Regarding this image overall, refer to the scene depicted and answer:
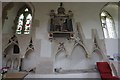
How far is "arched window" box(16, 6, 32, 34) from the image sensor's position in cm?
556

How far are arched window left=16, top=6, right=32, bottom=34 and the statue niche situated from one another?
93 centimetres

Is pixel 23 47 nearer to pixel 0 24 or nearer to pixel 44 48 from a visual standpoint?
pixel 44 48

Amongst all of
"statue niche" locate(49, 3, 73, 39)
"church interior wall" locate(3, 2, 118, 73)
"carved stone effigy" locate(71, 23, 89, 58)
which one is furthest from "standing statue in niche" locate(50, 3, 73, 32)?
"carved stone effigy" locate(71, 23, 89, 58)

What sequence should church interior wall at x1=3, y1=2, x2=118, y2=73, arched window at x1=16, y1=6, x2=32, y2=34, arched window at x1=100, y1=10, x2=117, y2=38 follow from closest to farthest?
church interior wall at x1=3, y1=2, x2=118, y2=73 → arched window at x1=16, y1=6, x2=32, y2=34 → arched window at x1=100, y1=10, x2=117, y2=38

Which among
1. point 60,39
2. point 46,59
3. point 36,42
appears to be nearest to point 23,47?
point 36,42

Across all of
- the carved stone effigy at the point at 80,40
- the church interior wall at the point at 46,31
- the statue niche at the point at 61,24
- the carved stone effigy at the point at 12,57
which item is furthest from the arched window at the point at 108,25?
the carved stone effigy at the point at 12,57

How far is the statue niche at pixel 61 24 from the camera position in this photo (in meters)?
5.09

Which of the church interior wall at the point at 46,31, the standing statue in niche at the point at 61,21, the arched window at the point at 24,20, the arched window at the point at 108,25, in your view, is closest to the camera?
the church interior wall at the point at 46,31

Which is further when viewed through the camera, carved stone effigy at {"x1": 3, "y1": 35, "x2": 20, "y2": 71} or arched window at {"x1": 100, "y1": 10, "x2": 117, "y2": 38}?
arched window at {"x1": 100, "y1": 10, "x2": 117, "y2": 38}

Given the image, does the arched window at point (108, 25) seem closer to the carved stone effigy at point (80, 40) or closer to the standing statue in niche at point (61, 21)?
the carved stone effigy at point (80, 40)

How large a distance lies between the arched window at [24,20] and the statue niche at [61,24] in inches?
36.8

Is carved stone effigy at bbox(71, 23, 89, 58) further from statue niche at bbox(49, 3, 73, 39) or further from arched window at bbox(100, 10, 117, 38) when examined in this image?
arched window at bbox(100, 10, 117, 38)

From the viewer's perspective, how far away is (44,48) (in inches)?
200

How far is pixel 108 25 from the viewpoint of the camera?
19.8 ft
